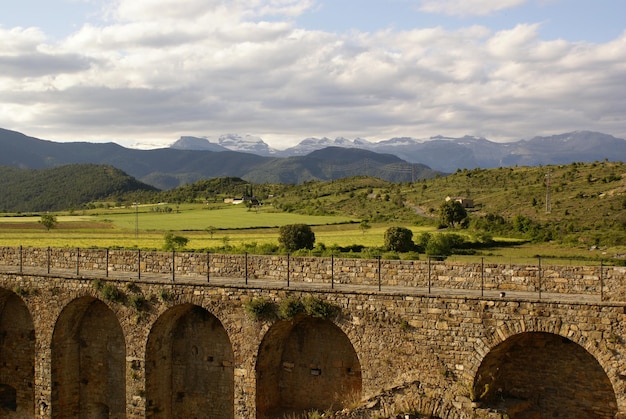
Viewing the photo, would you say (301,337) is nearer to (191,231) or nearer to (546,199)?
(191,231)

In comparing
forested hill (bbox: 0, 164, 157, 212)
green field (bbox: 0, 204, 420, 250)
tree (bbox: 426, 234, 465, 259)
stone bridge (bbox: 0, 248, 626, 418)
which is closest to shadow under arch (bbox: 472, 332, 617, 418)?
stone bridge (bbox: 0, 248, 626, 418)

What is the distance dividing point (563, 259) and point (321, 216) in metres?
45.0

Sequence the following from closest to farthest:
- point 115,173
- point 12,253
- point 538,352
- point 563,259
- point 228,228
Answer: point 538,352 < point 12,253 < point 563,259 < point 228,228 < point 115,173

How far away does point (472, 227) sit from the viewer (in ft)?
214

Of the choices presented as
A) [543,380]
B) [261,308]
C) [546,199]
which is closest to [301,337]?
[261,308]

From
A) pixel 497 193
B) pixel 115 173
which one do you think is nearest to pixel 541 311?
pixel 497 193

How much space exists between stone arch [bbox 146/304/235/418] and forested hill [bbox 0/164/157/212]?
391ft

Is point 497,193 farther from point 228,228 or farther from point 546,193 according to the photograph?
point 228,228

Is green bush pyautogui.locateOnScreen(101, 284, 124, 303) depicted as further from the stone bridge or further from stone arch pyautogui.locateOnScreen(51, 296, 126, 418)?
stone arch pyautogui.locateOnScreen(51, 296, 126, 418)

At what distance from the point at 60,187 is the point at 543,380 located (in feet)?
492

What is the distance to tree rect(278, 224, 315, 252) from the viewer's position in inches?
1943

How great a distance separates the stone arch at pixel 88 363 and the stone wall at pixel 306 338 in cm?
7

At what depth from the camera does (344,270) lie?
20.2 metres

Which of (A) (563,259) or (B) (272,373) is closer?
(B) (272,373)
